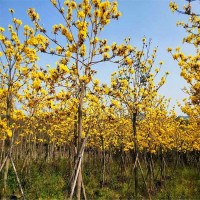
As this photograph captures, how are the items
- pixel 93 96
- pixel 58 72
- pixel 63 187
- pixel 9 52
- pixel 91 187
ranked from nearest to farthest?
pixel 58 72 < pixel 93 96 < pixel 9 52 < pixel 63 187 < pixel 91 187

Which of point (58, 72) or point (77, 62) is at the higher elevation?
point (77, 62)

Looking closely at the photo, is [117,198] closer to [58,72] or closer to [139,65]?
[139,65]

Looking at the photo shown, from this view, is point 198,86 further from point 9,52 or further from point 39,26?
point 9,52

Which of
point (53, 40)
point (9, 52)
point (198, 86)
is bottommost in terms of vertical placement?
point (198, 86)

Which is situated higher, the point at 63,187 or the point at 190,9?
the point at 190,9

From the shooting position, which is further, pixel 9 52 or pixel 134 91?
pixel 134 91

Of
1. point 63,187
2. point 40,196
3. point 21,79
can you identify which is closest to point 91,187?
point 63,187

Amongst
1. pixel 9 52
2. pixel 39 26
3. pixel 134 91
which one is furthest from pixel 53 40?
pixel 134 91

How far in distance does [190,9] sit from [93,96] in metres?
3.10

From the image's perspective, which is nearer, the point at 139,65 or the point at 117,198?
the point at 139,65

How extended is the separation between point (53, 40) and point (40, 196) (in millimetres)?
10018

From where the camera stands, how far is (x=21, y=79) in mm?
10547

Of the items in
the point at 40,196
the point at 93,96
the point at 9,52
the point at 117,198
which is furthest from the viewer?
the point at 117,198

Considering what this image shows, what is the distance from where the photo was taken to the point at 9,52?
994cm
